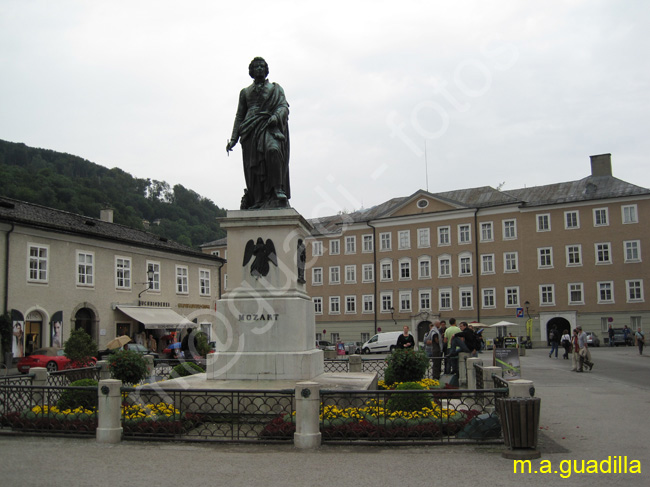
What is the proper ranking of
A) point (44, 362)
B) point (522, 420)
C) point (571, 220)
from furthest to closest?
point (571, 220) < point (44, 362) < point (522, 420)

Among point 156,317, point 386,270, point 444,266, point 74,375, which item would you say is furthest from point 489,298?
point 74,375

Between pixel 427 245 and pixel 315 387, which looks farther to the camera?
pixel 427 245

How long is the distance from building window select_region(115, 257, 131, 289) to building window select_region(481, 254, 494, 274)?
32.2 metres

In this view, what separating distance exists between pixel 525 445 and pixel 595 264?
49133mm

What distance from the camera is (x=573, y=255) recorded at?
53719 mm

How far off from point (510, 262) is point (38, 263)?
129 feet

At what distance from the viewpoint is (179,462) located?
Answer: 7.88 meters

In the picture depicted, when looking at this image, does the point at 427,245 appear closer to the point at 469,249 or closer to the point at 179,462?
the point at 469,249

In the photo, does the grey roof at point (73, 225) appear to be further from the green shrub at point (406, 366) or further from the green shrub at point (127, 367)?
the green shrub at point (406, 366)

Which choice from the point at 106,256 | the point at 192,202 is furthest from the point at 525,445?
the point at 192,202


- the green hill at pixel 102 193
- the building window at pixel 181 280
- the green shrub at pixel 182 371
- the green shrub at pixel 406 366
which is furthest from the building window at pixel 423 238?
the green shrub at pixel 406 366

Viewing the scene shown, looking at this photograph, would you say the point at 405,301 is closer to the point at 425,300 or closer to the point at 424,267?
the point at 425,300

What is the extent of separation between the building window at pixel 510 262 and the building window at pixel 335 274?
16749 millimetres

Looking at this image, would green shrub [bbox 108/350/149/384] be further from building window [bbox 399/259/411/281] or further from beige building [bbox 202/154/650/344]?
building window [bbox 399/259/411/281]
